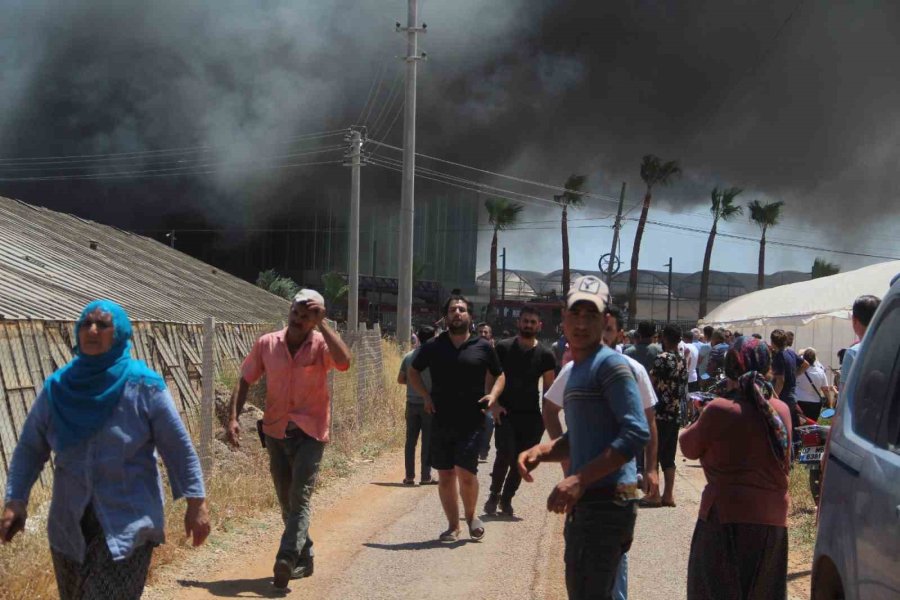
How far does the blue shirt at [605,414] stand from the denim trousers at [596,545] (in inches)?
3.8

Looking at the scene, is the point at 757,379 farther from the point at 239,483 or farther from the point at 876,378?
the point at 239,483

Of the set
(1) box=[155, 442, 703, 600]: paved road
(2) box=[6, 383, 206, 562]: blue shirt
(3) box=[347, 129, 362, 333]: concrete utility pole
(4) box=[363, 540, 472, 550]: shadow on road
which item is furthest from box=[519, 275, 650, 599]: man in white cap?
(3) box=[347, 129, 362, 333]: concrete utility pole

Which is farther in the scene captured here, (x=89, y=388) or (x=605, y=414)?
(x=605, y=414)

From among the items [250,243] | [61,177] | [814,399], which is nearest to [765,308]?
[814,399]

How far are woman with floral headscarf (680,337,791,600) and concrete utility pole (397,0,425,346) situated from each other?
16.8 meters

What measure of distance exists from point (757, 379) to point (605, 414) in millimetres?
991

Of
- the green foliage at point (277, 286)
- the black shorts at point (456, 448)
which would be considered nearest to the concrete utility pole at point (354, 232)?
the black shorts at point (456, 448)

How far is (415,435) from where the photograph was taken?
10602 millimetres

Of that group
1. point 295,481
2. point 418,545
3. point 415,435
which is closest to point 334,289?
point 415,435

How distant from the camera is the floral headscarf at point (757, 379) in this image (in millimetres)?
4344

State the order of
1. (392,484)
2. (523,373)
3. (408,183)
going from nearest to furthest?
(523,373) → (392,484) → (408,183)

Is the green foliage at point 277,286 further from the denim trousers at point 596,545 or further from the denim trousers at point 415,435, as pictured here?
the denim trousers at point 596,545

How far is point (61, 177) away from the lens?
45531 mm

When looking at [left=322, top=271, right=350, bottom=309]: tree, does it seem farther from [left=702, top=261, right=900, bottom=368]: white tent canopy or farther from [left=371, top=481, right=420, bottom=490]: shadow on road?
[left=371, top=481, right=420, bottom=490]: shadow on road
